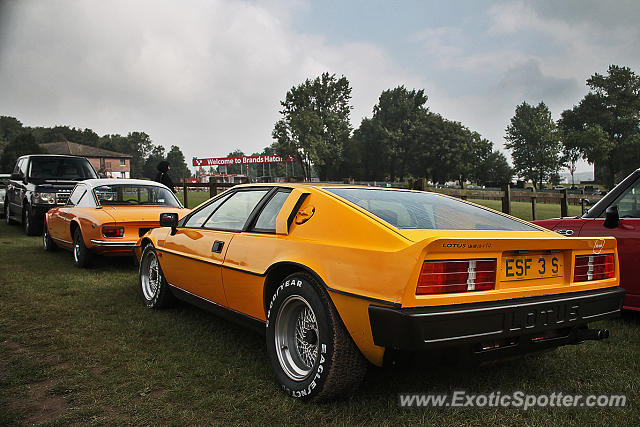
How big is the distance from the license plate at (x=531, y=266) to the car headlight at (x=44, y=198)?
10.9 meters

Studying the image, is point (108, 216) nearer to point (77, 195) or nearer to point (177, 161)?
point (77, 195)

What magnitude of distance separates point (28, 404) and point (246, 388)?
4.01 ft

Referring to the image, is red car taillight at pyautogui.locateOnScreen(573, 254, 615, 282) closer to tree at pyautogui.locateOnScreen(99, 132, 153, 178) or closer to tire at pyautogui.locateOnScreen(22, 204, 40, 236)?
tire at pyautogui.locateOnScreen(22, 204, 40, 236)

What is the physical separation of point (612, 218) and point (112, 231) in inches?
230

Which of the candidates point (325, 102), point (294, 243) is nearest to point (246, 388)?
point (294, 243)

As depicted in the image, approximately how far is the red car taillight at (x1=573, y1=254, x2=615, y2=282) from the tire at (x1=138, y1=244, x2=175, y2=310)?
3478 millimetres

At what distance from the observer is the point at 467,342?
7.32 feet

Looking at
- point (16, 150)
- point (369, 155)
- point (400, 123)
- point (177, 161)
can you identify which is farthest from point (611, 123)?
point (177, 161)

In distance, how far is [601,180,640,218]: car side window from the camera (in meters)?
4.25

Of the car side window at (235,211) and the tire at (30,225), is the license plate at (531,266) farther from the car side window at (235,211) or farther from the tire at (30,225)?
the tire at (30,225)

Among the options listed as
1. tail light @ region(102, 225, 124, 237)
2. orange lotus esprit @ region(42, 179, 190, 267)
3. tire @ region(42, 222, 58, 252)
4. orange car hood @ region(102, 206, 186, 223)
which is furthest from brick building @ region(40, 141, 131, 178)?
tail light @ region(102, 225, 124, 237)

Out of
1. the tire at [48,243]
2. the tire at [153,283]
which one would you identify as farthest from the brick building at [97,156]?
the tire at [153,283]

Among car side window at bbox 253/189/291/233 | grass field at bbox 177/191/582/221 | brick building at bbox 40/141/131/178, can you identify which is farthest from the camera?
brick building at bbox 40/141/131/178

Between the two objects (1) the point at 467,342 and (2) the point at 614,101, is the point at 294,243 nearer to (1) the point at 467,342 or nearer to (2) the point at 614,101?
(1) the point at 467,342
